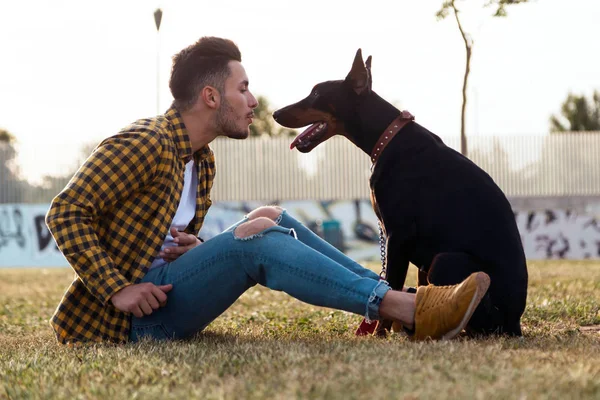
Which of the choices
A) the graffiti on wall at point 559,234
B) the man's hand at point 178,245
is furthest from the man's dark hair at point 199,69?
the graffiti on wall at point 559,234

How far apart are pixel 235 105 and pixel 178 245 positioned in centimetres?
70

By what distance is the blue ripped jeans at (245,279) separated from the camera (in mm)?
3123

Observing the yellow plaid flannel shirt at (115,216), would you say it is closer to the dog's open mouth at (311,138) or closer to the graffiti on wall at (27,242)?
the dog's open mouth at (311,138)

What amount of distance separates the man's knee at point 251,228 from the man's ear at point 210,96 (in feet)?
2.20

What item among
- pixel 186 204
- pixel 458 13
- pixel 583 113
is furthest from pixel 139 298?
pixel 583 113

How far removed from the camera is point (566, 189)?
23969 mm

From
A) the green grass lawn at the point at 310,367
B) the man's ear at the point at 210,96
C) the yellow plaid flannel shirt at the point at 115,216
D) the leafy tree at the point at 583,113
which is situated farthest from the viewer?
the leafy tree at the point at 583,113

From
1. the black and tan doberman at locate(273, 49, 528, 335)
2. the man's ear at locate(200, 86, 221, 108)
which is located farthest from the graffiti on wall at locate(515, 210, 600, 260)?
the man's ear at locate(200, 86, 221, 108)

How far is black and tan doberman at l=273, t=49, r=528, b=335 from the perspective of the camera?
3.42 m

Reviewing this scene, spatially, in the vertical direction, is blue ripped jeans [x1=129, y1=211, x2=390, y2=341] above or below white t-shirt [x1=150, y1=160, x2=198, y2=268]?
below

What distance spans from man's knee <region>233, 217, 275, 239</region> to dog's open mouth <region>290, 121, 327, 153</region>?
4.81 ft

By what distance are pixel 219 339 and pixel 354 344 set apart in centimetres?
78

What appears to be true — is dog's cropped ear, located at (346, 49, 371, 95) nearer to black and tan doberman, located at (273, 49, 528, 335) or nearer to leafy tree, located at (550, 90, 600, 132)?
black and tan doberman, located at (273, 49, 528, 335)

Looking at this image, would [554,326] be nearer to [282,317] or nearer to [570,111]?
[282,317]
